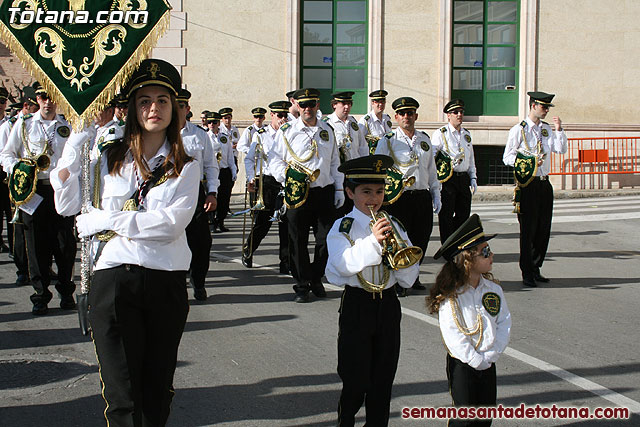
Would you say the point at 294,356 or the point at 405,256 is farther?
the point at 294,356

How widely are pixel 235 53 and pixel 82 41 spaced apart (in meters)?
18.2

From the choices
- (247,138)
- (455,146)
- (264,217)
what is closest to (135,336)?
(455,146)

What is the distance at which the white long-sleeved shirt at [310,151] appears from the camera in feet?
28.6

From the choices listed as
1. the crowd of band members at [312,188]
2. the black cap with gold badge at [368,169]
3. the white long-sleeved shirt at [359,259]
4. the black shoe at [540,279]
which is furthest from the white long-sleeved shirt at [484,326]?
the black shoe at [540,279]

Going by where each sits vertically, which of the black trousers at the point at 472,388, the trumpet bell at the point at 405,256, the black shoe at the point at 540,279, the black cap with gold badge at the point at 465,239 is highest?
the black cap with gold badge at the point at 465,239

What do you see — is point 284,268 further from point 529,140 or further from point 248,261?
point 529,140

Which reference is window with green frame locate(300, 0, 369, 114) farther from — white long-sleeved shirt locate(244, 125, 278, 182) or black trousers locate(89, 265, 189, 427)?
black trousers locate(89, 265, 189, 427)

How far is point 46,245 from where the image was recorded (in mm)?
7949

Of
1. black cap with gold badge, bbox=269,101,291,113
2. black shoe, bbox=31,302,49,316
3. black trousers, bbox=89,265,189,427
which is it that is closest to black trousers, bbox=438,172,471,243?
black cap with gold badge, bbox=269,101,291,113

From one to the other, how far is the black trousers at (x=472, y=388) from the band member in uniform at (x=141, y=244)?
1.51 meters

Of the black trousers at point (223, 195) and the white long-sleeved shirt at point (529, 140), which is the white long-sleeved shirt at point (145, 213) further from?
the black trousers at point (223, 195)

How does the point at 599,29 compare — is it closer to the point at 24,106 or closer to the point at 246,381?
the point at 24,106

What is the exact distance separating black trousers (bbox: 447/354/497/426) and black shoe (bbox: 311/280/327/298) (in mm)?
4493

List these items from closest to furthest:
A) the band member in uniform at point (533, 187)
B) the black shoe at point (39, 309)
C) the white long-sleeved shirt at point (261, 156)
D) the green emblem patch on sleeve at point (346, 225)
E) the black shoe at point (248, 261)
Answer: the green emblem patch on sleeve at point (346, 225), the black shoe at point (39, 309), the band member in uniform at point (533, 187), the black shoe at point (248, 261), the white long-sleeved shirt at point (261, 156)
